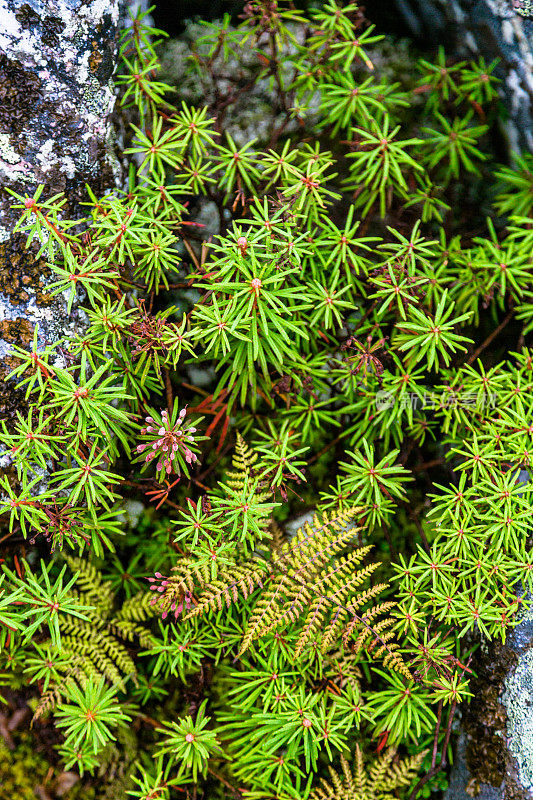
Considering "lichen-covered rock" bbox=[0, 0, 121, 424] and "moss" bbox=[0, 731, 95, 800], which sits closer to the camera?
"lichen-covered rock" bbox=[0, 0, 121, 424]

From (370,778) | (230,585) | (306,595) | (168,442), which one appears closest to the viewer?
(168,442)

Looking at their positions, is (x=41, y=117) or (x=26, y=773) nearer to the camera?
(x=41, y=117)

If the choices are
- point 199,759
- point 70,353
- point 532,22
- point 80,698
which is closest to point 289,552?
point 199,759

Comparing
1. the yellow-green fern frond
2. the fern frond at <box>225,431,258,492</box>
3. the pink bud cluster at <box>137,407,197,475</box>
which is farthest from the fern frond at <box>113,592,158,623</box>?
the yellow-green fern frond

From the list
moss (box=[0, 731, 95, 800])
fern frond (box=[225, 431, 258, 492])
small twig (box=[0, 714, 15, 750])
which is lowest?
moss (box=[0, 731, 95, 800])

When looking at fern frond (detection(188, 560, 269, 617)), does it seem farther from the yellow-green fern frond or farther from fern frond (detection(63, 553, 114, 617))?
the yellow-green fern frond

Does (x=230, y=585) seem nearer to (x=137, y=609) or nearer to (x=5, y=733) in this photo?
(x=137, y=609)

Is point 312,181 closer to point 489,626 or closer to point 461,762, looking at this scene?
point 489,626

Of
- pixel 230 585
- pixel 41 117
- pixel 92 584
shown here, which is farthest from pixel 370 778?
pixel 41 117
